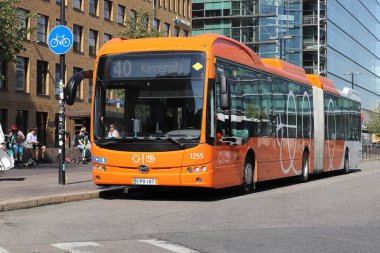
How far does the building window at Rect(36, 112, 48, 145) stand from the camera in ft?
150

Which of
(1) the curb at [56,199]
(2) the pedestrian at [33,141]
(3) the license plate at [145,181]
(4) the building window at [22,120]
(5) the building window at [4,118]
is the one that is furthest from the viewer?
(4) the building window at [22,120]

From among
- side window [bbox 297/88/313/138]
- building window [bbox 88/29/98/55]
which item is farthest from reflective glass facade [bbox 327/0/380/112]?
side window [bbox 297/88/313/138]

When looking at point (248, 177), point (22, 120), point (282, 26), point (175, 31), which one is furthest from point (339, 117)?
point (282, 26)

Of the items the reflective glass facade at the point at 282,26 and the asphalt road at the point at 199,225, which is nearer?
the asphalt road at the point at 199,225

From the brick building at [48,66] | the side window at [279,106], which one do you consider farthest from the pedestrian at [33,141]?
the brick building at [48,66]

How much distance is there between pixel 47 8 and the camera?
46.4m

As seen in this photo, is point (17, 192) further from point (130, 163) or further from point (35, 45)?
point (35, 45)

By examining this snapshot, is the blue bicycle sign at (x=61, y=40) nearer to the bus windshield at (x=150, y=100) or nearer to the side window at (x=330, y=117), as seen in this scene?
the bus windshield at (x=150, y=100)

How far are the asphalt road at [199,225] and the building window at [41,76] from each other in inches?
1301

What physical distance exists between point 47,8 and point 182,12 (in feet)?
75.7

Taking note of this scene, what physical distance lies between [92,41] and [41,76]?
7.56 metres

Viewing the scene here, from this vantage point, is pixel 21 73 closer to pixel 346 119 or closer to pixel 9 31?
pixel 9 31

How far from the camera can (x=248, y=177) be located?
49.5ft

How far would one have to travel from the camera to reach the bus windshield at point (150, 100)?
1277 centimetres
